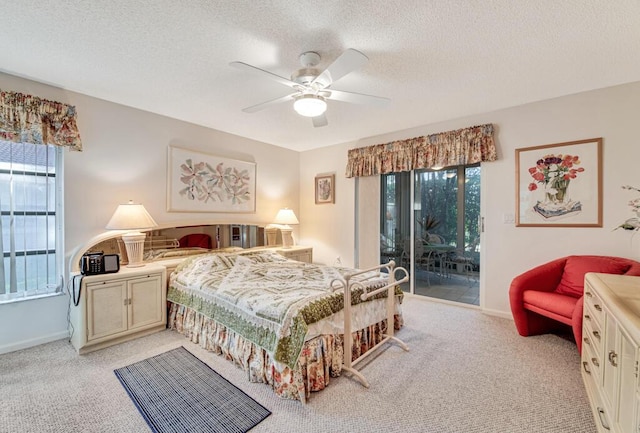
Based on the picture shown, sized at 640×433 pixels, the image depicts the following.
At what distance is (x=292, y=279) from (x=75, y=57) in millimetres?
2686

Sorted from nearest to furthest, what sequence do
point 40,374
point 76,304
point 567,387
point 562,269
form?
point 567,387, point 40,374, point 76,304, point 562,269

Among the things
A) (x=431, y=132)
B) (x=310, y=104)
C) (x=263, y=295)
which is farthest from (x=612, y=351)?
(x=431, y=132)

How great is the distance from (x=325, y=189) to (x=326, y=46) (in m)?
3.09

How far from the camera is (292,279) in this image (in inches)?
114

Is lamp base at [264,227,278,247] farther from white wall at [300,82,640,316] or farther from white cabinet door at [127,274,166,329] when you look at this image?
white wall at [300,82,640,316]

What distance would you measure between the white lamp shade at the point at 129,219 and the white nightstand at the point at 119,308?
46 cm

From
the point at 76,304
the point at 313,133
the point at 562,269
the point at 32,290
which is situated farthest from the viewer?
the point at 313,133

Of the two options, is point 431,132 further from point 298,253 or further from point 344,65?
point 298,253

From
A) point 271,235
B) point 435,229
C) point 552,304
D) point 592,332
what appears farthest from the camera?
point 271,235

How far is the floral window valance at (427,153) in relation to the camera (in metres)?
3.53

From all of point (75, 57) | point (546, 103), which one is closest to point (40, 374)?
point (75, 57)

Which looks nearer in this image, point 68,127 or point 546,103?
point 68,127

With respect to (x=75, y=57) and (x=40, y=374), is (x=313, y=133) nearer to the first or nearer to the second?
(x=75, y=57)

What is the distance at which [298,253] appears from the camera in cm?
473
